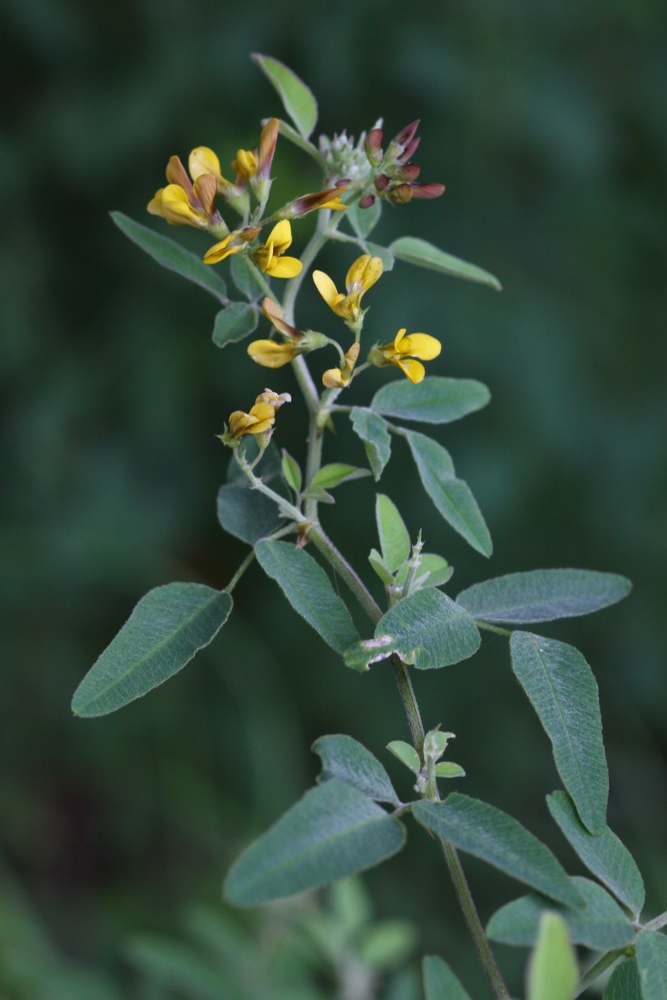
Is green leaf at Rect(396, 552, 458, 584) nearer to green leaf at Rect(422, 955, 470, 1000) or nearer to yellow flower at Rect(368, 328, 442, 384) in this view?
yellow flower at Rect(368, 328, 442, 384)

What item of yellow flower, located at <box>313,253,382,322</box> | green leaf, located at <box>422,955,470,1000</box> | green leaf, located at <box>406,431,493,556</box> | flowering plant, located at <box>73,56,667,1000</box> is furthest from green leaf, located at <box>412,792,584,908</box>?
yellow flower, located at <box>313,253,382,322</box>

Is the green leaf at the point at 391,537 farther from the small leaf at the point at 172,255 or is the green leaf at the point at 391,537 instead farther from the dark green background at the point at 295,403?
the dark green background at the point at 295,403

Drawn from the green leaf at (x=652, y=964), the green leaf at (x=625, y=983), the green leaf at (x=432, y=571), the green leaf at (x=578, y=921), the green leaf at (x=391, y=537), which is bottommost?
the green leaf at (x=625, y=983)

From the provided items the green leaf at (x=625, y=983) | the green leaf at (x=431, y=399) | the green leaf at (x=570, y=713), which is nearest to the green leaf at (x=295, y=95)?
the green leaf at (x=431, y=399)

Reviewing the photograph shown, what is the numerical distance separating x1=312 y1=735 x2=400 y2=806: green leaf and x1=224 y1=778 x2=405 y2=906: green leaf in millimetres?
28

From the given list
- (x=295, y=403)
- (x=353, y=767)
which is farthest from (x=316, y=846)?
(x=295, y=403)

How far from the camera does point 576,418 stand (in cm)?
227

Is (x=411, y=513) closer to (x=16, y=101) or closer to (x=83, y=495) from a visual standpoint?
(x=83, y=495)

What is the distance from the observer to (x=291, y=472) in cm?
70

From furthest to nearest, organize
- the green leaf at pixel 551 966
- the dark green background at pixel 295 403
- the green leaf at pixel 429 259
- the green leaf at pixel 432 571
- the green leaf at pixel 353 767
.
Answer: the dark green background at pixel 295 403
the green leaf at pixel 429 259
the green leaf at pixel 432 571
the green leaf at pixel 353 767
the green leaf at pixel 551 966

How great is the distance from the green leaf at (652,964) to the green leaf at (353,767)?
0.57ft

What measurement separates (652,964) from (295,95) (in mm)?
722

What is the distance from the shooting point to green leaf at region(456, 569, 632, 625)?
0.69 meters

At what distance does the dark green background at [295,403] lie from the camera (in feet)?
6.98
